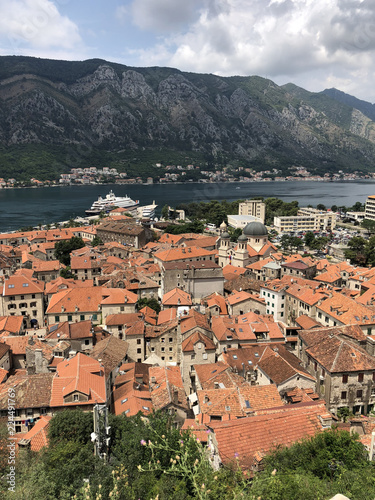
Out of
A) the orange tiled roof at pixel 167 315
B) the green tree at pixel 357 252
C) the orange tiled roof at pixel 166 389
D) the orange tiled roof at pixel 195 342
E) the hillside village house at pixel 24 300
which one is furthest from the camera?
the green tree at pixel 357 252

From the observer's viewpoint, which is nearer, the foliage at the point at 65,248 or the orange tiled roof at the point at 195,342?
the orange tiled roof at the point at 195,342

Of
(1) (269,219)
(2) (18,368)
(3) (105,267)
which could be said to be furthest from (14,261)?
(1) (269,219)

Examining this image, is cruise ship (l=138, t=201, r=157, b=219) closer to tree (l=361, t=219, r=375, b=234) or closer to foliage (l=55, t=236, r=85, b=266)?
foliage (l=55, t=236, r=85, b=266)

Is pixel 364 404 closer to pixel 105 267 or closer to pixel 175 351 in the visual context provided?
pixel 175 351

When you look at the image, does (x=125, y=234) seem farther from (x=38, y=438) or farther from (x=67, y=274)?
(x=38, y=438)

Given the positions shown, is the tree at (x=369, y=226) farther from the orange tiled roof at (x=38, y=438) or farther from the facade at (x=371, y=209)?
the orange tiled roof at (x=38, y=438)

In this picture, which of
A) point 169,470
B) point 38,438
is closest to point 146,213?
point 38,438

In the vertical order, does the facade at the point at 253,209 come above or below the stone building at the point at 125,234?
above

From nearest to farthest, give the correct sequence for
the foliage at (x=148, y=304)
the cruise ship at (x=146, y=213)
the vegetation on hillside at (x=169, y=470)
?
the vegetation on hillside at (x=169, y=470) < the foliage at (x=148, y=304) < the cruise ship at (x=146, y=213)

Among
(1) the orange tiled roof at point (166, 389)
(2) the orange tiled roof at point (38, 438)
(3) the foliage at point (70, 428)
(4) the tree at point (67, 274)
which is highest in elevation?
(3) the foliage at point (70, 428)

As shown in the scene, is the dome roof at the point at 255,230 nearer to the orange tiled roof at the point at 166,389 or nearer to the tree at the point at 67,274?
the tree at the point at 67,274

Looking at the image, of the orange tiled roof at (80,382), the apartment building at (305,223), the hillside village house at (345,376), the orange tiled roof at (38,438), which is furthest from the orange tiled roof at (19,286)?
the apartment building at (305,223)
